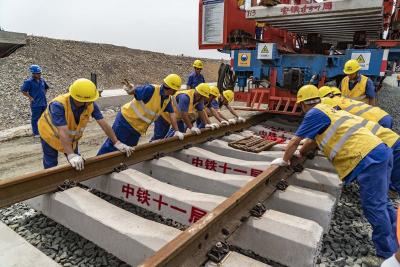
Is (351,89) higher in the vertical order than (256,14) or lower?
lower

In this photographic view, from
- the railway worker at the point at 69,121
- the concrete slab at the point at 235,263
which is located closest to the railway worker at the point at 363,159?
the concrete slab at the point at 235,263

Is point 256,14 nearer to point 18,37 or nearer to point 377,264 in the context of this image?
point 377,264

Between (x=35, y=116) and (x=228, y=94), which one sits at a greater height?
(x=228, y=94)

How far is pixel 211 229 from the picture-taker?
219 centimetres

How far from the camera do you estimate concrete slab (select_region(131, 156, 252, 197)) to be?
10.8 feet

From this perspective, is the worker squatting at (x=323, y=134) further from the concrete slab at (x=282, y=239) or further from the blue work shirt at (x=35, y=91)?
the blue work shirt at (x=35, y=91)

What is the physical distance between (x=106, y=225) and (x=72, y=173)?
1.00 meters

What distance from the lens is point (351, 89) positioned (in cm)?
555

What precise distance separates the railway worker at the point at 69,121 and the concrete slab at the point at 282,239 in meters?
1.71

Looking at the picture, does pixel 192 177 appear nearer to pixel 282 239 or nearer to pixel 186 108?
pixel 282 239

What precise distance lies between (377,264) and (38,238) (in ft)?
8.91

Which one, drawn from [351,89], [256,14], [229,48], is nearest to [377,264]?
[351,89]

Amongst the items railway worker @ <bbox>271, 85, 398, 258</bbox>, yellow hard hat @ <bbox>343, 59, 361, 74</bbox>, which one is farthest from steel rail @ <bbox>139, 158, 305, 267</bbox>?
yellow hard hat @ <bbox>343, 59, 361, 74</bbox>

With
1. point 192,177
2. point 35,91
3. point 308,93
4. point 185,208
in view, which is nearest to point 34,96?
point 35,91
